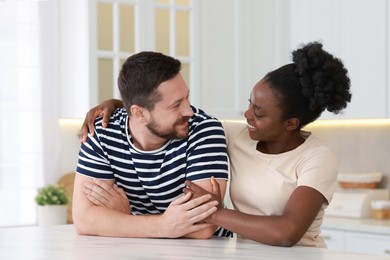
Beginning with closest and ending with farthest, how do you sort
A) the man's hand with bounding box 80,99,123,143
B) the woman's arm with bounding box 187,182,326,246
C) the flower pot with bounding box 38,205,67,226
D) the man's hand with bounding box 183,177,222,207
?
the woman's arm with bounding box 187,182,326,246 < the man's hand with bounding box 183,177,222,207 < the man's hand with bounding box 80,99,123,143 < the flower pot with bounding box 38,205,67,226

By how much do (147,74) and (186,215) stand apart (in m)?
0.47

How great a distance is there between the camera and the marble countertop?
408 cm

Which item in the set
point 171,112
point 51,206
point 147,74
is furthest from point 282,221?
point 51,206

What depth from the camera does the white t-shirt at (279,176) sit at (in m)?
2.32

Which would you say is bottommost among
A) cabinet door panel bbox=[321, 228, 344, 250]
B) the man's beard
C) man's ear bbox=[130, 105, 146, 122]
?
cabinet door panel bbox=[321, 228, 344, 250]

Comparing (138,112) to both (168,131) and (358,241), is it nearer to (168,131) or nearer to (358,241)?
(168,131)

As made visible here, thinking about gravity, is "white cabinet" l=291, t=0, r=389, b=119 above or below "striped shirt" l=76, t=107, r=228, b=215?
above

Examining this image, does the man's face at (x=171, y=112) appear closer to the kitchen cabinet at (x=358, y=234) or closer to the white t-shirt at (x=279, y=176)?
the white t-shirt at (x=279, y=176)

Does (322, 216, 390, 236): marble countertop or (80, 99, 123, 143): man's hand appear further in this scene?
(322, 216, 390, 236): marble countertop

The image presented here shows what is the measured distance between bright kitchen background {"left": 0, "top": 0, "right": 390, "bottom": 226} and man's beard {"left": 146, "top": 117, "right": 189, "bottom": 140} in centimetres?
208

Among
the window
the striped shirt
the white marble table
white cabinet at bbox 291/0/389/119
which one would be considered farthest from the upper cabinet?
the white marble table

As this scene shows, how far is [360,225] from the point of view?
4.19m

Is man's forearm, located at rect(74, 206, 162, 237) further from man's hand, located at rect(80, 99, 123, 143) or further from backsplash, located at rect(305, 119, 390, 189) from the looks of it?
backsplash, located at rect(305, 119, 390, 189)

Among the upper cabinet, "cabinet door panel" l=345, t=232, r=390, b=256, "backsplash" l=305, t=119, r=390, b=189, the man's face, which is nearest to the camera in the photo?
the man's face
